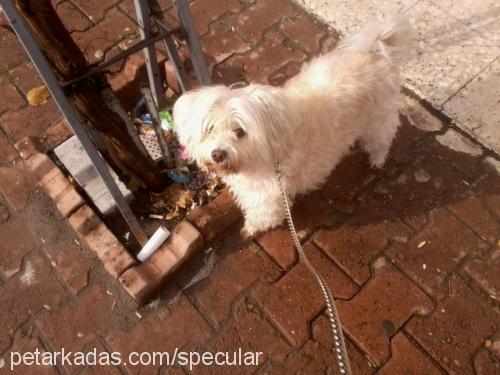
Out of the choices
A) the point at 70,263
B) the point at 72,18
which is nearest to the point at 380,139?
the point at 70,263

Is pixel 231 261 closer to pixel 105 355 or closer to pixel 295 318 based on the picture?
pixel 295 318

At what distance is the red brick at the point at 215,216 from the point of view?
10.2 ft

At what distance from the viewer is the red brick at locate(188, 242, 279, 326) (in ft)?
9.99

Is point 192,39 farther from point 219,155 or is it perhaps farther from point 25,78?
point 25,78

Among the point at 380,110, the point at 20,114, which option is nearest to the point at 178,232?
the point at 380,110

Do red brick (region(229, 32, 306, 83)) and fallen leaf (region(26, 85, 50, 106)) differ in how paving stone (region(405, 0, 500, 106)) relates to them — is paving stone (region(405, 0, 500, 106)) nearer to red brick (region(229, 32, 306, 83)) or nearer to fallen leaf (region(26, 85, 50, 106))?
red brick (region(229, 32, 306, 83))

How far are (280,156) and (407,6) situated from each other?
2.61m

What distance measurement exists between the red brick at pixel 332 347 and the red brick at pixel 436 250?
2.21ft

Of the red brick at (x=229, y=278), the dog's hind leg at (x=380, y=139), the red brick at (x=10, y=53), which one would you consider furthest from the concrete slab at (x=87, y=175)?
the dog's hind leg at (x=380, y=139)

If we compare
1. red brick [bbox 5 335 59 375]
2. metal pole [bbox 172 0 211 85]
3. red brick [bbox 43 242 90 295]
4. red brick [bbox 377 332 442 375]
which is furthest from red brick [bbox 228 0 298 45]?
red brick [bbox 5 335 59 375]

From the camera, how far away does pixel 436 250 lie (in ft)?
10.4

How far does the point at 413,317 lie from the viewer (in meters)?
2.96

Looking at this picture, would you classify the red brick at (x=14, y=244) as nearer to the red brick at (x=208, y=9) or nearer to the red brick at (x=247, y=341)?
the red brick at (x=247, y=341)

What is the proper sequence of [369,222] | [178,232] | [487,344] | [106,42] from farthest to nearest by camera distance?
[106,42], [369,222], [178,232], [487,344]
